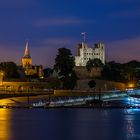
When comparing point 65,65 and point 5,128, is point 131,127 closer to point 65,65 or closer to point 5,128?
point 5,128

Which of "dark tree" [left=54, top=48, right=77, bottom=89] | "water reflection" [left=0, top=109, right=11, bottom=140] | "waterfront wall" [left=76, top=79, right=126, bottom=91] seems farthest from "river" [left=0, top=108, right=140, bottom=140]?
"waterfront wall" [left=76, top=79, right=126, bottom=91]

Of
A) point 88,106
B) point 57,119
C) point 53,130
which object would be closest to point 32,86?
point 88,106

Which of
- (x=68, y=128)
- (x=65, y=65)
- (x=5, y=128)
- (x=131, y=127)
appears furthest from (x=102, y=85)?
(x=5, y=128)

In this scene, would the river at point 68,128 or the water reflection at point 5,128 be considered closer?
the water reflection at point 5,128

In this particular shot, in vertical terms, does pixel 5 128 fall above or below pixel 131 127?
below

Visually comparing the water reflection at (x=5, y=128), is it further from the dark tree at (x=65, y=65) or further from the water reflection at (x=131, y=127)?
the dark tree at (x=65, y=65)

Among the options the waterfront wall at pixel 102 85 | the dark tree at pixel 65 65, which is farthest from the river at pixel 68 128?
the waterfront wall at pixel 102 85

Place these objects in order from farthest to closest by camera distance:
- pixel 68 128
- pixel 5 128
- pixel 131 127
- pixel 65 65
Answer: pixel 65 65, pixel 131 127, pixel 68 128, pixel 5 128

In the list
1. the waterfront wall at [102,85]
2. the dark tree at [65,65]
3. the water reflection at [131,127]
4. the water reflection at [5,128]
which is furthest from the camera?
the waterfront wall at [102,85]

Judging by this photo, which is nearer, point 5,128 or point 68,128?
point 5,128

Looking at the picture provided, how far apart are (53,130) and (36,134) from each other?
20.7ft

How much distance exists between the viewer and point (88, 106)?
495 feet

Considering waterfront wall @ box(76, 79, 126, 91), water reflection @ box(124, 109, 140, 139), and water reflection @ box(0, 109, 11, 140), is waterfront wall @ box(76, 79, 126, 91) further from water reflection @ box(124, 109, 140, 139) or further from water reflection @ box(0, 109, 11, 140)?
water reflection @ box(0, 109, 11, 140)

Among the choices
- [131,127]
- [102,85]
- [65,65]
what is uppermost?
[65,65]
